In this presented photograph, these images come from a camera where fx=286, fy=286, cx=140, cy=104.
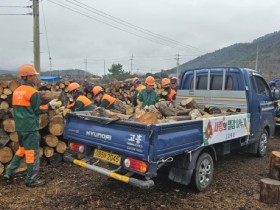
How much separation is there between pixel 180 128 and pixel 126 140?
758 mm

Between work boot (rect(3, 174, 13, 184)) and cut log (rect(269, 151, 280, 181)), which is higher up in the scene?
cut log (rect(269, 151, 280, 181))

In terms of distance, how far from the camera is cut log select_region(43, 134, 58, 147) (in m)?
5.84

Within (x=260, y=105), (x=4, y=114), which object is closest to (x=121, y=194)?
(x=4, y=114)

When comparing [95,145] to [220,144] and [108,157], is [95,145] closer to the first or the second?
[108,157]

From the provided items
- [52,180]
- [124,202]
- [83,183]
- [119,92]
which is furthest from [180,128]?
[119,92]

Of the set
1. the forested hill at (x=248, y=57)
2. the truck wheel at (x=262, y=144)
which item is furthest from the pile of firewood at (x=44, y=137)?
the forested hill at (x=248, y=57)

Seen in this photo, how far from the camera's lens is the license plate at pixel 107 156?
4067mm

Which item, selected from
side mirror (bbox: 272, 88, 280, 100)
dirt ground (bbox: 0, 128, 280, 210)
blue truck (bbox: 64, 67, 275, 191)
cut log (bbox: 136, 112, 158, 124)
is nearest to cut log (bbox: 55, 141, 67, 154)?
dirt ground (bbox: 0, 128, 280, 210)

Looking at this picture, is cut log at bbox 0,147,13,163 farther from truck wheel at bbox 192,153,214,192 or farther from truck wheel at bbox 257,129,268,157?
truck wheel at bbox 257,129,268,157

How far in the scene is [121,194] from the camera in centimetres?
455

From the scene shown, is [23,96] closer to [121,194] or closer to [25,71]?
[25,71]

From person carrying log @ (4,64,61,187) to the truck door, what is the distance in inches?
164

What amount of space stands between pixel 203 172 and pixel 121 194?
1360mm

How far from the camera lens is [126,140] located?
12.6 feet
